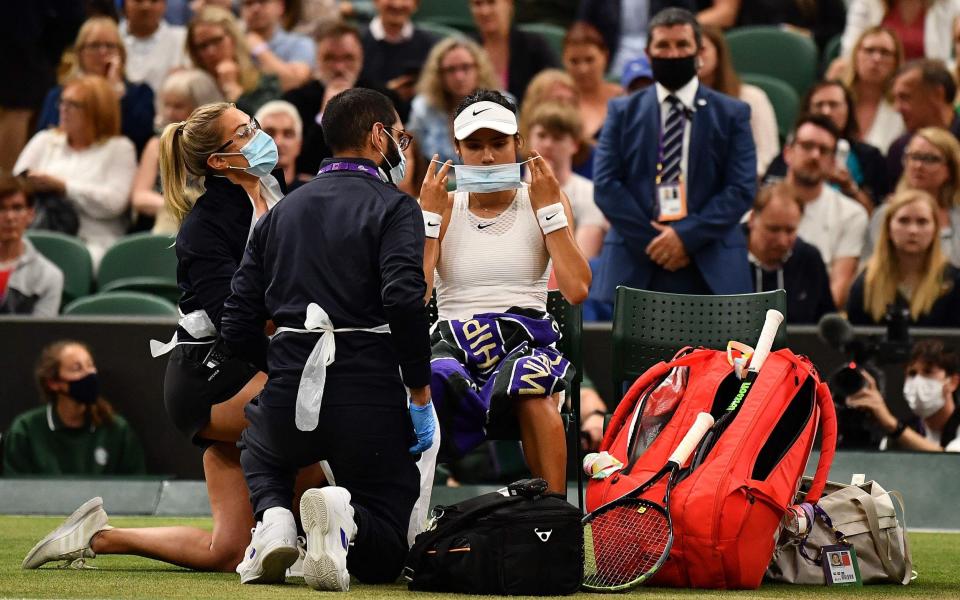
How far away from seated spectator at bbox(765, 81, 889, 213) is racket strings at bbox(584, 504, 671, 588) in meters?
4.87

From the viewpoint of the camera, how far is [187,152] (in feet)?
17.0

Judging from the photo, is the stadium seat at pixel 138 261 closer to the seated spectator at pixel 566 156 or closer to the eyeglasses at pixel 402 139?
the seated spectator at pixel 566 156

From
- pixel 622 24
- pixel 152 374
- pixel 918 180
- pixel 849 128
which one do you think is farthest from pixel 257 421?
pixel 622 24

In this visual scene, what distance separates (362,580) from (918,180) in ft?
17.0

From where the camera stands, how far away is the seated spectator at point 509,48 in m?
10.8

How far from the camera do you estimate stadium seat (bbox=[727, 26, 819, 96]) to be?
37.0 feet

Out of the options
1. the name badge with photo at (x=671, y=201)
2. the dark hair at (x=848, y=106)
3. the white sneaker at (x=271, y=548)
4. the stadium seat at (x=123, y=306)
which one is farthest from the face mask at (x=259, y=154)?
the dark hair at (x=848, y=106)

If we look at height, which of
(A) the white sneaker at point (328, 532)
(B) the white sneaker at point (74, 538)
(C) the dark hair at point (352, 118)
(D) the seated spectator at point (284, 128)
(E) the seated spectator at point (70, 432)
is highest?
(C) the dark hair at point (352, 118)

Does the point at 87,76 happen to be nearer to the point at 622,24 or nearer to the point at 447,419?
the point at 622,24

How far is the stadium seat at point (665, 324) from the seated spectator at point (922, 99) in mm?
3911

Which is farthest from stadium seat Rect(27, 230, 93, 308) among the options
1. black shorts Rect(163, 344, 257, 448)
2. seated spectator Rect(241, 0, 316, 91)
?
black shorts Rect(163, 344, 257, 448)

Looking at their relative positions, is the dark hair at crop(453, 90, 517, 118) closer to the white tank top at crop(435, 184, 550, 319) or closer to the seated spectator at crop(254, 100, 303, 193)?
the white tank top at crop(435, 184, 550, 319)

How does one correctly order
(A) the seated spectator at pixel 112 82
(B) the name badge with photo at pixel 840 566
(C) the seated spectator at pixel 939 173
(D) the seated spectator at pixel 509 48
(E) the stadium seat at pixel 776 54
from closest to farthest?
(B) the name badge with photo at pixel 840 566 < (C) the seated spectator at pixel 939 173 < (A) the seated spectator at pixel 112 82 < (D) the seated spectator at pixel 509 48 < (E) the stadium seat at pixel 776 54

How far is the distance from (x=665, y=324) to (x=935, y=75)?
165 inches
